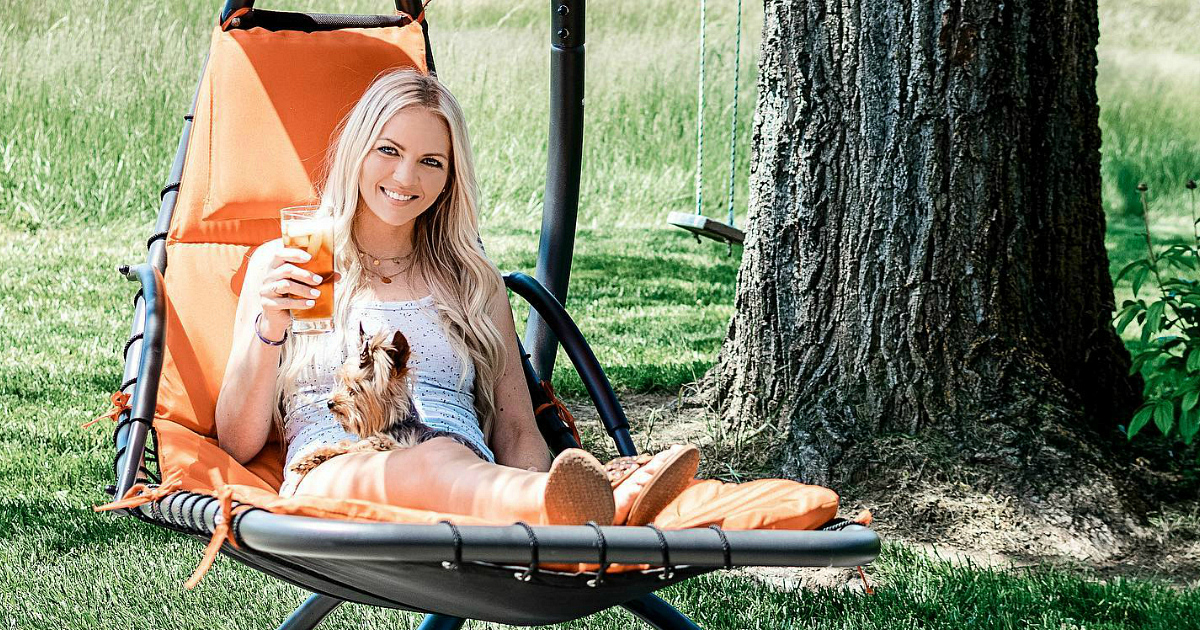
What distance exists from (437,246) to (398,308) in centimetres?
15

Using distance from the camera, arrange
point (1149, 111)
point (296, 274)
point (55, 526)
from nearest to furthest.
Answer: point (296, 274) < point (55, 526) < point (1149, 111)

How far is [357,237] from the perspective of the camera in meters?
2.23

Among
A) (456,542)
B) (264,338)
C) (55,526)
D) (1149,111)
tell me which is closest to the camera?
(456,542)

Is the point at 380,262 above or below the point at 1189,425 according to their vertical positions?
above

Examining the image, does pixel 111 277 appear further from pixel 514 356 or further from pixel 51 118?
pixel 514 356

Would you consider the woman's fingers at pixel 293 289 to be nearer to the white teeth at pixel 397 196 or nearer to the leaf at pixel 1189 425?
the white teeth at pixel 397 196

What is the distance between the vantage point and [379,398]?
6.58ft

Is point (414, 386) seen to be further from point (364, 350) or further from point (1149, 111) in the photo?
point (1149, 111)

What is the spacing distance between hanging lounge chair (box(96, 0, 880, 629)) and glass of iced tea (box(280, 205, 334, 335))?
0.30m

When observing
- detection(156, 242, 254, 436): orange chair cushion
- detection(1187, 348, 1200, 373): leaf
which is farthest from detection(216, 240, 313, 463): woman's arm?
detection(1187, 348, 1200, 373): leaf

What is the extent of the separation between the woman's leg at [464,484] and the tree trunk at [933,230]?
1469 millimetres

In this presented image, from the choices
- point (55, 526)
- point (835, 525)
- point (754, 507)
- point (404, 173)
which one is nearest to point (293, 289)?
point (404, 173)

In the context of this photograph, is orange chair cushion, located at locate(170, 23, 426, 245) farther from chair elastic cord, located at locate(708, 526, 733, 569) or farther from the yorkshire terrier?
chair elastic cord, located at locate(708, 526, 733, 569)

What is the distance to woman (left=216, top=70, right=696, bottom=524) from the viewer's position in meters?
1.94
